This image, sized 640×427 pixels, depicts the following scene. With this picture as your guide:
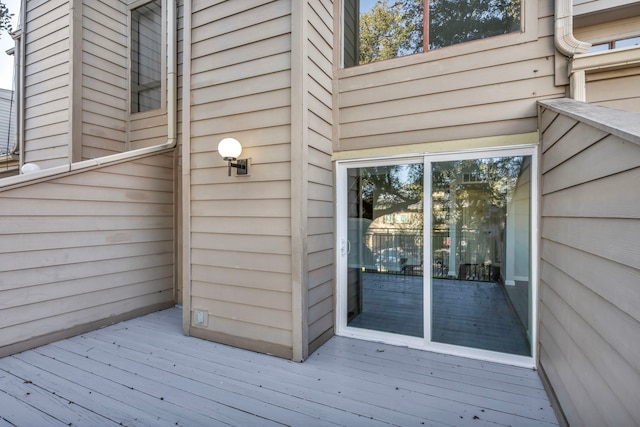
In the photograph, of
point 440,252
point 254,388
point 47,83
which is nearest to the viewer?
point 254,388

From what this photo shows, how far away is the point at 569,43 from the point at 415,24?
127 centimetres

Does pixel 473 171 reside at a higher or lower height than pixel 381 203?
higher

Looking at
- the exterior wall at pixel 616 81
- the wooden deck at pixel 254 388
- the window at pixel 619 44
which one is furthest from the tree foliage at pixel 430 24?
the wooden deck at pixel 254 388

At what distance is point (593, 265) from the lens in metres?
1.39

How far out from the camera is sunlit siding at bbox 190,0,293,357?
2.70 m

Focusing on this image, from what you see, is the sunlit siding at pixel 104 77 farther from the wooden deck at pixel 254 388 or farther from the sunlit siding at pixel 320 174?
the sunlit siding at pixel 320 174

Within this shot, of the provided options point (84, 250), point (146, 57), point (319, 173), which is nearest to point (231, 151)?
point (319, 173)

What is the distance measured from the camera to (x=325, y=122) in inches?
118

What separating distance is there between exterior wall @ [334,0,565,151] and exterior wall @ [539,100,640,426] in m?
0.42

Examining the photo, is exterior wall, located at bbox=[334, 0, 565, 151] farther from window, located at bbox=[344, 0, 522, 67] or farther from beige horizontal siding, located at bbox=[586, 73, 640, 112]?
beige horizontal siding, located at bbox=[586, 73, 640, 112]

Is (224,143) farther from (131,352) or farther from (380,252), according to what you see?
(131,352)

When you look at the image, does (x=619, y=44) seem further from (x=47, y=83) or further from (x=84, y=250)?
(x=47, y=83)

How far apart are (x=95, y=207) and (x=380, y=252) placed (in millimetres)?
3111

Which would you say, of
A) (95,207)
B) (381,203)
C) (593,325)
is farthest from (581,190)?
(95,207)
